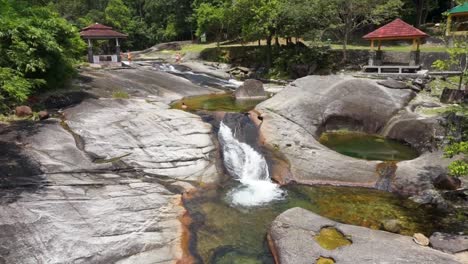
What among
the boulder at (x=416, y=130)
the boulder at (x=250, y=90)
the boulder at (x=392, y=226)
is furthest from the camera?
the boulder at (x=250, y=90)

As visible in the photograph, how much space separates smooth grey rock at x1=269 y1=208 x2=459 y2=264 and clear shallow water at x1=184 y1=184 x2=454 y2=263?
2.56ft

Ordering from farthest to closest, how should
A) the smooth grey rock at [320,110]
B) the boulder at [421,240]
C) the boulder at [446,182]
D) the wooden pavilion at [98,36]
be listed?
the wooden pavilion at [98,36] → the smooth grey rock at [320,110] → the boulder at [446,182] → the boulder at [421,240]

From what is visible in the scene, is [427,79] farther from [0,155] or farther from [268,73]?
[0,155]

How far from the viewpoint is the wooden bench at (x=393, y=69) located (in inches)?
1110

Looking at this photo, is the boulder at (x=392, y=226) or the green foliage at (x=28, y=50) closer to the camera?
the boulder at (x=392, y=226)

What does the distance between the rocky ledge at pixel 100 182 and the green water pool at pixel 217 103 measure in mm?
4620

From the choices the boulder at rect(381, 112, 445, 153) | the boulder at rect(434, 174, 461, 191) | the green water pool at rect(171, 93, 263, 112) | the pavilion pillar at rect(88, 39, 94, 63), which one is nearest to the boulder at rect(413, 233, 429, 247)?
the boulder at rect(434, 174, 461, 191)

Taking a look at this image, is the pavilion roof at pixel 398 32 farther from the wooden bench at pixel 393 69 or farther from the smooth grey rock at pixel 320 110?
the smooth grey rock at pixel 320 110

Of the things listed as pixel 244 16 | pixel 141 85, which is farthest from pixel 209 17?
pixel 141 85

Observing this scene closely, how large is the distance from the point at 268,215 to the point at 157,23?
2618 inches

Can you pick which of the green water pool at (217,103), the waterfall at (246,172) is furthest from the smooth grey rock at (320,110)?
the green water pool at (217,103)

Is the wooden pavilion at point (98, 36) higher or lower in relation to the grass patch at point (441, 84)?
higher

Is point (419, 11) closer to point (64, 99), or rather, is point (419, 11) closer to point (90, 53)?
point (90, 53)

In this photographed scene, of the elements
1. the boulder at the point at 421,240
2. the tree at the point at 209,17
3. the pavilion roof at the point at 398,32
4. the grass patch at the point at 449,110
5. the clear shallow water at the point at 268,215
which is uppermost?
the tree at the point at 209,17
